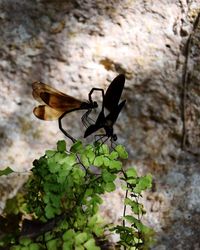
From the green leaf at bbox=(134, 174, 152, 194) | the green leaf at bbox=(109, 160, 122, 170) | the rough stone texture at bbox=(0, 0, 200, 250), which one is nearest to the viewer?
the green leaf at bbox=(109, 160, 122, 170)

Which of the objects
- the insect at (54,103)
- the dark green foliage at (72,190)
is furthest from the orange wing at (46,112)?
the dark green foliage at (72,190)

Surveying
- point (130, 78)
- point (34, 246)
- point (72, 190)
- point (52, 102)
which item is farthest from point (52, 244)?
point (130, 78)

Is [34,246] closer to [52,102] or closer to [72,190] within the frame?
[72,190]

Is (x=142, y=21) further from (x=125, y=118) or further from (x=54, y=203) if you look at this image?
(x=54, y=203)

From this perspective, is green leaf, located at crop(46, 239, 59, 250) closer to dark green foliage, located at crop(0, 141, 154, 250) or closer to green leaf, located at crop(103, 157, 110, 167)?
dark green foliage, located at crop(0, 141, 154, 250)

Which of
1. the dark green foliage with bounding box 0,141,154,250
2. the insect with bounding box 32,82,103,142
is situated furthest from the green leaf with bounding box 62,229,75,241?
the insect with bounding box 32,82,103,142

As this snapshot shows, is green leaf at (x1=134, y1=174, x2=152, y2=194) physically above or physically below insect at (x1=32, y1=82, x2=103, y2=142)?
below
